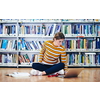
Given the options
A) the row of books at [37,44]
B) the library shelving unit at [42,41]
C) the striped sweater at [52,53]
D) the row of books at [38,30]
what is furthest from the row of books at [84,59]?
the striped sweater at [52,53]

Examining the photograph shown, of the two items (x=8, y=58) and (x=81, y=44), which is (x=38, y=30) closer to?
(x=8, y=58)

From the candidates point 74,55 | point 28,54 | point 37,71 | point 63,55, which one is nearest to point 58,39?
point 63,55

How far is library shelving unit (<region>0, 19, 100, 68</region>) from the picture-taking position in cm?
482

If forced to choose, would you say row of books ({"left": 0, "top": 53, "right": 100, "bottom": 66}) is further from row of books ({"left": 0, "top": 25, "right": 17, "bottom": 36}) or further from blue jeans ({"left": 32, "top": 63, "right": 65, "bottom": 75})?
blue jeans ({"left": 32, "top": 63, "right": 65, "bottom": 75})

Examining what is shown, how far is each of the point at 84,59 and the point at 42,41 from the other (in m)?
1.13

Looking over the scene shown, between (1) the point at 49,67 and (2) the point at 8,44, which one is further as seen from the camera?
(2) the point at 8,44

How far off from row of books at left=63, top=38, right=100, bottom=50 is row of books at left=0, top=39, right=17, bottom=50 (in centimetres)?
123

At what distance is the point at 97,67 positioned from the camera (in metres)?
4.97

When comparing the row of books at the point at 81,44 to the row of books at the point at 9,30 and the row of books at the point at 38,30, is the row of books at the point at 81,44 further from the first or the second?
the row of books at the point at 9,30

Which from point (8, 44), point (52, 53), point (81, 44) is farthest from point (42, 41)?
point (52, 53)

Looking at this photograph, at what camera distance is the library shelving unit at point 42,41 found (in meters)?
4.82

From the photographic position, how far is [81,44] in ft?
16.0

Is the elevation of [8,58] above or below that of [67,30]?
below

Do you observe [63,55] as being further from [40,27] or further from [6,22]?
[6,22]
